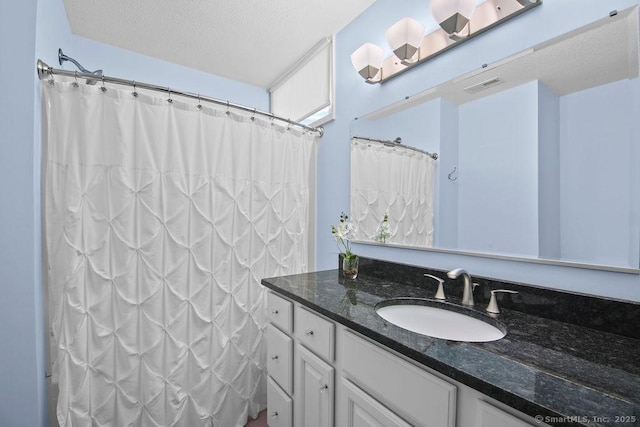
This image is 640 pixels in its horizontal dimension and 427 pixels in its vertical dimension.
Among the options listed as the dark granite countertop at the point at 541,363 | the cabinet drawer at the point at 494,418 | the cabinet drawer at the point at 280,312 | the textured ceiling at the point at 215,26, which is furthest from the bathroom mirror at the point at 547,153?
the textured ceiling at the point at 215,26

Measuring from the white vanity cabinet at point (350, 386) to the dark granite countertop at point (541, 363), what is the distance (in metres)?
0.05

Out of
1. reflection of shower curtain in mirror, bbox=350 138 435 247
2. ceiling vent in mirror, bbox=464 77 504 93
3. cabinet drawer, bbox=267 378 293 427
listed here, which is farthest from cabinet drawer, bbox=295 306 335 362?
ceiling vent in mirror, bbox=464 77 504 93

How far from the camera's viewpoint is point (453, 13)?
1092mm

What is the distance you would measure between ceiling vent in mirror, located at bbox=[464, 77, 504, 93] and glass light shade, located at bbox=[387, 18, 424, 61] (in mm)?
336

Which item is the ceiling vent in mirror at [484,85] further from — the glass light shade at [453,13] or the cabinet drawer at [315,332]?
the cabinet drawer at [315,332]

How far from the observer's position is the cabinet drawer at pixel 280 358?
1273 mm

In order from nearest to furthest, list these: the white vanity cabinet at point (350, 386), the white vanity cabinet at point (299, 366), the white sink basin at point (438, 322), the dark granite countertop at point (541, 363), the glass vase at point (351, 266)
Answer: the dark granite countertop at point (541, 363) → the white vanity cabinet at point (350, 386) → the white sink basin at point (438, 322) → the white vanity cabinet at point (299, 366) → the glass vase at point (351, 266)

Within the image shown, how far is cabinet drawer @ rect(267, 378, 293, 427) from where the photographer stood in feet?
4.17

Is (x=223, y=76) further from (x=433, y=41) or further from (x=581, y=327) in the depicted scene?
(x=581, y=327)

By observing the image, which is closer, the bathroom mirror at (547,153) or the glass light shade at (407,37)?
the bathroom mirror at (547,153)

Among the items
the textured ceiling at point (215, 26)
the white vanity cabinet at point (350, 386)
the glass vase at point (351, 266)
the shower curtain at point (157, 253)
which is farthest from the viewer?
the textured ceiling at point (215, 26)

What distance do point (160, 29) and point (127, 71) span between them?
49cm

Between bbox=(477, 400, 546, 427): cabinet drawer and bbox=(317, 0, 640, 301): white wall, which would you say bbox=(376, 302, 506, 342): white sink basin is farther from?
bbox=(477, 400, 546, 427): cabinet drawer

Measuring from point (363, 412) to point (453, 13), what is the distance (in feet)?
4.97
